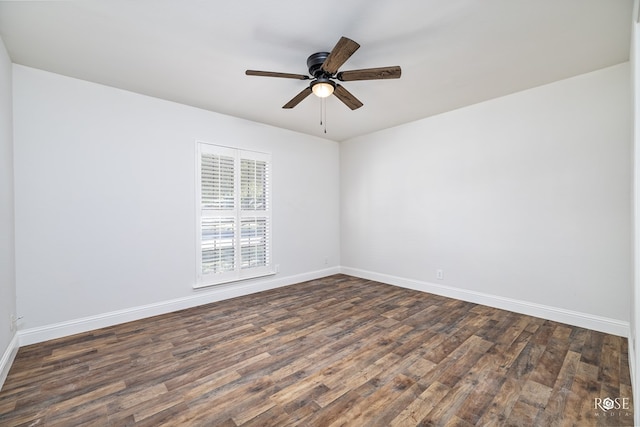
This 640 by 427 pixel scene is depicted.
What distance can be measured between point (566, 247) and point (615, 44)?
1.98m

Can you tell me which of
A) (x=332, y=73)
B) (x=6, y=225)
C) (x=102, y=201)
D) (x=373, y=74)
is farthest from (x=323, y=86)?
(x=6, y=225)

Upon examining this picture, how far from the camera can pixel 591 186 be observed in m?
2.91

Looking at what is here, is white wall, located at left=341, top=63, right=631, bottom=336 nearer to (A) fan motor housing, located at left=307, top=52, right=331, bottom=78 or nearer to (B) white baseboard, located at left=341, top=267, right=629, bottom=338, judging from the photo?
(B) white baseboard, located at left=341, top=267, right=629, bottom=338

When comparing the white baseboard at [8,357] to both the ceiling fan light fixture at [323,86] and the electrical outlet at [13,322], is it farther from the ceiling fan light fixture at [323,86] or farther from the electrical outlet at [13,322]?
the ceiling fan light fixture at [323,86]

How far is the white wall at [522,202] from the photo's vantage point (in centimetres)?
281

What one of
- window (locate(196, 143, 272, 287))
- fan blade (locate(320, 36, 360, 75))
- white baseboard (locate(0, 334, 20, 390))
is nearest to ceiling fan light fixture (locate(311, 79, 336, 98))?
fan blade (locate(320, 36, 360, 75))

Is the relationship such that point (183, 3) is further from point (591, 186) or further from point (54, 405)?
point (591, 186)

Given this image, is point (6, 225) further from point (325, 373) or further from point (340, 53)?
point (340, 53)

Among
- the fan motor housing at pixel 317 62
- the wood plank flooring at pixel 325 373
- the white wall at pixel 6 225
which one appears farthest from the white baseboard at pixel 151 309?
the fan motor housing at pixel 317 62

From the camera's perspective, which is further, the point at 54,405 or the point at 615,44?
the point at 615,44

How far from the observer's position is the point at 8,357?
7.52ft

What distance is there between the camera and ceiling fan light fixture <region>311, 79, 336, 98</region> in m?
2.45

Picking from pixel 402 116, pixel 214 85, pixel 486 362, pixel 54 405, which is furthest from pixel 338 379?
pixel 402 116

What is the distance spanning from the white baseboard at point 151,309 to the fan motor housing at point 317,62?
3130 mm
